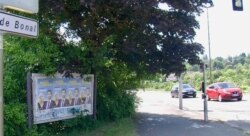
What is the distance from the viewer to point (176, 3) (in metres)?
13.2

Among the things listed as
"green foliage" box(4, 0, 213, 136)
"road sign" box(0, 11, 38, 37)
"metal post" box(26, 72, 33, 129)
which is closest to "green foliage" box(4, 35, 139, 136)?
"green foliage" box(4, 0, 213, 136)

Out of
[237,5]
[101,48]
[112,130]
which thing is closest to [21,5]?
[101,48]

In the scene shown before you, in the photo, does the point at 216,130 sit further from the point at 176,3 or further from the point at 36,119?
the point at 36,119

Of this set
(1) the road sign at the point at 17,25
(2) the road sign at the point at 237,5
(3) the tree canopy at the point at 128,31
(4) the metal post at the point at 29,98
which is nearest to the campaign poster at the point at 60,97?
(4) the metal post at the point at 29,98

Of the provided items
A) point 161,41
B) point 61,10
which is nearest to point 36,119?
point 61,10

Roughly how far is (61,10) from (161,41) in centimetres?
366

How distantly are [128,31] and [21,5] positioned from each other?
8.63 meters

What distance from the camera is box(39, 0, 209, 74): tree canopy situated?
1204 centimetres

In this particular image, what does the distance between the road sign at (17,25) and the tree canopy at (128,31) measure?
19.0 feet

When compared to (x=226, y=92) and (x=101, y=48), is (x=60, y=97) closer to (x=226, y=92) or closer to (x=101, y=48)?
(x=101, y=48)

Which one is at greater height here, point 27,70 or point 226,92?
point 27,70

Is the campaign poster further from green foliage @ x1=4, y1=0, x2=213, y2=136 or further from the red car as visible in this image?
the red car

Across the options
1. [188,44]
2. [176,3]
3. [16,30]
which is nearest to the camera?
[16,30]

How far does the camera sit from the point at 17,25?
204 inches
